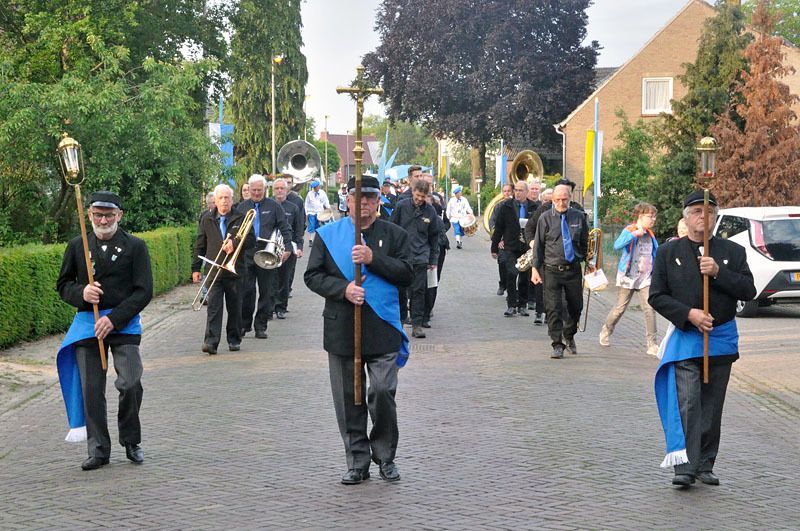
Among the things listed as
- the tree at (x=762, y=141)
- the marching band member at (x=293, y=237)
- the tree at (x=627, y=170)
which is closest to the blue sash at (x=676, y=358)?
the marching band member at (x=293, y=237)

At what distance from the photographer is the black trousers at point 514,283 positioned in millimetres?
16969

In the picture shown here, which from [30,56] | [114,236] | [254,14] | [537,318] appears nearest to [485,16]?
[254,14]

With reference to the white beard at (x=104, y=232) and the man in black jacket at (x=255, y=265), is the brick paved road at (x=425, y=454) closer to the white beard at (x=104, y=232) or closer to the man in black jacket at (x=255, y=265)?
the man in black jacket at (x=255, y=265)

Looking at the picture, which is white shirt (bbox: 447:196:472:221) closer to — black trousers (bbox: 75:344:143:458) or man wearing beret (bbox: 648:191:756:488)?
black trousers (bbox: 75:344:143:458)

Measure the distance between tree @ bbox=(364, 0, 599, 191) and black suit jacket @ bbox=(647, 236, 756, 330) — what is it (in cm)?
4878

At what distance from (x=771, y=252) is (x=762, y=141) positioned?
10.6 meters

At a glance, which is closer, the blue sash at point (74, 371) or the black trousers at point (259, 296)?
the blue sash at point (74, 371)

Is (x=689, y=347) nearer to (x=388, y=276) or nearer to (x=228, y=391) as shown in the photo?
(x=388, y=276)

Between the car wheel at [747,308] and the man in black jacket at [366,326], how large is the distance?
1128 centimetres

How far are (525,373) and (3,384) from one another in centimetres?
489

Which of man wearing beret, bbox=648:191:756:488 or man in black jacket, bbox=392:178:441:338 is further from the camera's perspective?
man in black jacket, bbox=392:178:441:338

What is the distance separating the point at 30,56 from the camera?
83.6 feet

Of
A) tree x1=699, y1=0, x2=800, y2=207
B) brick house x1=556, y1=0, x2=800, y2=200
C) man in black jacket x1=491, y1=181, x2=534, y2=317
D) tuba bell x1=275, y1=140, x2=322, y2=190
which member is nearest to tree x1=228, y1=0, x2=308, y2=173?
brick house x1=556, y1=0, x2=800, y2=200

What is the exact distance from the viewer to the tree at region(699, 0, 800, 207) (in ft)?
88.1
